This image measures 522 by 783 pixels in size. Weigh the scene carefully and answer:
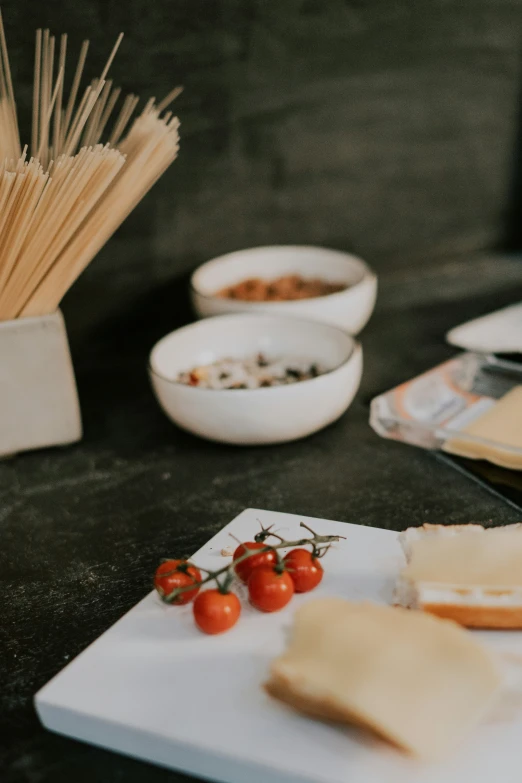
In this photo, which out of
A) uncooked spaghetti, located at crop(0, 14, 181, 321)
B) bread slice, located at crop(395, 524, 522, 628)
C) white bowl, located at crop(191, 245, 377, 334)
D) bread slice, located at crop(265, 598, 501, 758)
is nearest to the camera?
bread slice, located at crop(265, 598, 501, 758)

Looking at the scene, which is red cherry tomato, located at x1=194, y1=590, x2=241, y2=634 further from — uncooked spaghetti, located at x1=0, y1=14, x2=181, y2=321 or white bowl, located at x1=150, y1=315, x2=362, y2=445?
uncooked spaghetti, located at x1=0, y1=14, x2=181, y2=321


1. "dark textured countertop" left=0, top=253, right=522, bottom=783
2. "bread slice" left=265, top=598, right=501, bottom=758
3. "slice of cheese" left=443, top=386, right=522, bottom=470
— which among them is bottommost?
"dark textured countertop" left=0, top=253, right=522, bottom=783

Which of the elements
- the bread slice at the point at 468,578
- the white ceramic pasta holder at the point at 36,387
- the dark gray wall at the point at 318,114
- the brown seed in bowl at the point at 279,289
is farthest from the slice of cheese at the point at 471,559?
the dark gray wall at the point at 318,114

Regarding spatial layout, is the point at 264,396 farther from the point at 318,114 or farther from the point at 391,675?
the point at 318,114

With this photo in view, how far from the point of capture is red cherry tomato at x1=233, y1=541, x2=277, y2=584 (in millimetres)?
738

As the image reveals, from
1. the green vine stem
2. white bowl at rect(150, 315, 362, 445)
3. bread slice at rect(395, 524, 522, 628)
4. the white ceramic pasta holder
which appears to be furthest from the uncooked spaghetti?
bread slice at rect(395, 524, 522, 628)

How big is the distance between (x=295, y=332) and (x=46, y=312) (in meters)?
0.37

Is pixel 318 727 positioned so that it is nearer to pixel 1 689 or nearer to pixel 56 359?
pixel 1 689

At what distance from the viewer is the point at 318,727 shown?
58 cm

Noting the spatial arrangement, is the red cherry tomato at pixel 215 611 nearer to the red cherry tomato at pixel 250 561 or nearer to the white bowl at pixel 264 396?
the red cherry tomato at pixel 250 561

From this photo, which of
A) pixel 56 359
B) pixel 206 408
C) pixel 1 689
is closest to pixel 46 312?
pixel 56 359

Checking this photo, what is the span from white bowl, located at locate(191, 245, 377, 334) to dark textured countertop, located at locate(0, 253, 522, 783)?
4.1 inches

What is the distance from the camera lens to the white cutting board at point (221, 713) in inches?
21.5

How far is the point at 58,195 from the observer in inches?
35.5
